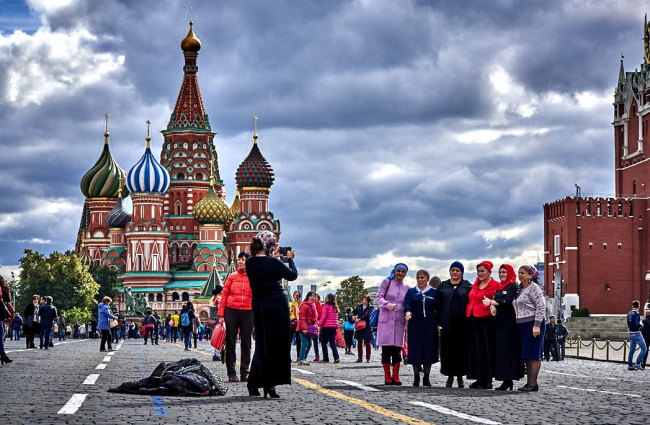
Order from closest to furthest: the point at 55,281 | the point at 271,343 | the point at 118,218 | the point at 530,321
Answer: the point at 271,343 → the point at 530,321 → the point at 55,281 → the point at 118,218

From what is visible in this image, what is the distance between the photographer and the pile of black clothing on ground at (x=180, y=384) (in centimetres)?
1241

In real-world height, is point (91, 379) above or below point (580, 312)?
below

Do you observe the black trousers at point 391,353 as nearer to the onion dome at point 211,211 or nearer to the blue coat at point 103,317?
the blue coat at point 103,317

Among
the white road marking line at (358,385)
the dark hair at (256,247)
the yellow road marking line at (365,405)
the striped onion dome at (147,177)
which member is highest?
the striped onion dome at (147,177)

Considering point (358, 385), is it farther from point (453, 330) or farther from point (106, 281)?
point (106, 281)

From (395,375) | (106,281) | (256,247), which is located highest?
(106,281)

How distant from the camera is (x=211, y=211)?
118 m

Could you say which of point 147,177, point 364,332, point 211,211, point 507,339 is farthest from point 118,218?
point 507,339

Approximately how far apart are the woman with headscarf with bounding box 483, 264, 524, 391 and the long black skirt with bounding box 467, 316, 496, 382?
10cm

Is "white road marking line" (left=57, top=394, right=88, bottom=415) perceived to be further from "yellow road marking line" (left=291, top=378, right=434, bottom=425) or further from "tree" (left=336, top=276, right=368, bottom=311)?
"tree" (left=336, top=276, right=368, bottom=311)

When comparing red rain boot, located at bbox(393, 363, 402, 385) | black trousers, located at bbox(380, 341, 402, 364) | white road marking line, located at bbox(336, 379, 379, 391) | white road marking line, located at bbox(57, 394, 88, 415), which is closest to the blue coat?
white road marking line, located at bbox(336, 379, 379, 391)

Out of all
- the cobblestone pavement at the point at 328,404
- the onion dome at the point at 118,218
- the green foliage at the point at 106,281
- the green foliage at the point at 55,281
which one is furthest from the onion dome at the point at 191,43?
the cobblestone pavement at the point at 328,404

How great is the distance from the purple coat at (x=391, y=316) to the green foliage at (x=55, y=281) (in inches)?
2865

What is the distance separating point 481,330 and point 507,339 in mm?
364
